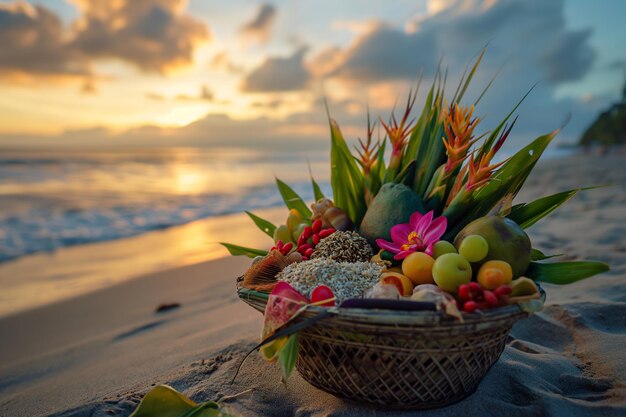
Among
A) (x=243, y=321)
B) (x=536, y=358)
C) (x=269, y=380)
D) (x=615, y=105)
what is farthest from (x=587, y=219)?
(x=615, y=105)

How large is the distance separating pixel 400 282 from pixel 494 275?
1.22 ft

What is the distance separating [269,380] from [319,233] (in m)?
0.78

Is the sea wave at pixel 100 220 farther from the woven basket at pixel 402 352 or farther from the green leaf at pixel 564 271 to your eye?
the green leaf at pixel 564 271

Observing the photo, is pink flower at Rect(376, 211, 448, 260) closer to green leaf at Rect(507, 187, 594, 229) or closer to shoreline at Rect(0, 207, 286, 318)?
green leaf at Rect(507, 187, 594, 229)

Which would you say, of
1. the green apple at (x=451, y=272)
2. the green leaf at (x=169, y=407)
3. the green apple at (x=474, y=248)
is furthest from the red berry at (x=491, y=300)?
the green leaf at (x=169, y=407)

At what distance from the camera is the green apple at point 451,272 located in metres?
1.71

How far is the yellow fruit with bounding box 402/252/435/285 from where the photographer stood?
73.3 inches

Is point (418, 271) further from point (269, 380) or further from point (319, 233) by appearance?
point (269, 380)

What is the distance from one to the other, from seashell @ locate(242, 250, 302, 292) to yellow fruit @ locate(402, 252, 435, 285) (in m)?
0.58

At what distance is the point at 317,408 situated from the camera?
184 cm

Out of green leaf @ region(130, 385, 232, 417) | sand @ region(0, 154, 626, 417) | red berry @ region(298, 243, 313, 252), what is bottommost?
sand @ region(0, 154, 626, 417)

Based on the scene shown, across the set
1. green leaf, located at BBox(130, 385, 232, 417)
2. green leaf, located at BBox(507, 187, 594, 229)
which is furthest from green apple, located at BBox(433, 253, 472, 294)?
green leaf, located at BBox(130, 385, 232, 417)

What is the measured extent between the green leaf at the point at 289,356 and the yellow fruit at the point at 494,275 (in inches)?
29.3

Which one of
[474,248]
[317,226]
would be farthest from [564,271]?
[317,226]
